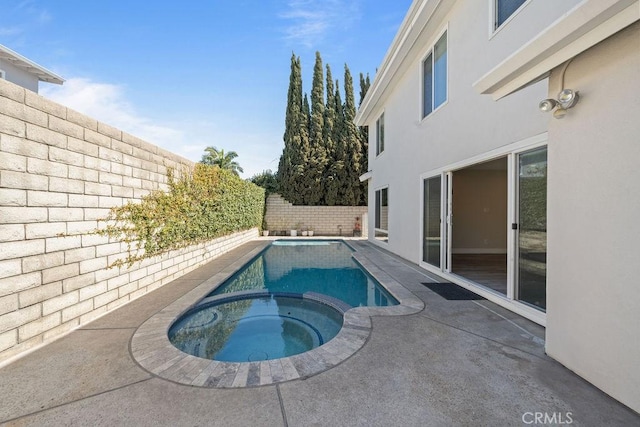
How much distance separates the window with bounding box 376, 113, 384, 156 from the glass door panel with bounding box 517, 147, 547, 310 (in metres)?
8.48

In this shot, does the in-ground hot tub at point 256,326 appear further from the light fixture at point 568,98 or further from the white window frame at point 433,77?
→ the white window frame at point 433,77

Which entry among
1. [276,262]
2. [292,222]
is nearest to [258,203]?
[292,222]

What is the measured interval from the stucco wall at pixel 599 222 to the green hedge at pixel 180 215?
626cm

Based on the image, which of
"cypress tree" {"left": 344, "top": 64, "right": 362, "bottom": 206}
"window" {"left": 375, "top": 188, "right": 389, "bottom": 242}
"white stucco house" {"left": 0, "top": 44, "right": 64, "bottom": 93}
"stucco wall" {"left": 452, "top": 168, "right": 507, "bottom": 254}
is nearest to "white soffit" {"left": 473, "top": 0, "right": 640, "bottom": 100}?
"window" {"left": 375, "top": 188, "right": 389, "bottom": 242}

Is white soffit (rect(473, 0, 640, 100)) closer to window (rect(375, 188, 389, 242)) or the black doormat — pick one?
the black doormat

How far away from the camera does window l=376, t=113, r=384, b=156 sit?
41.5 feet

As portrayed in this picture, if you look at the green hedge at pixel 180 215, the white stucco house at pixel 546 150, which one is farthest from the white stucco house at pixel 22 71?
the white stucco house at pixel 546 150

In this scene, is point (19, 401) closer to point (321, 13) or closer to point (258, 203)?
point (321, 13)

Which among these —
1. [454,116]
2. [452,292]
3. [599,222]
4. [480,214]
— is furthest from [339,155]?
[599,222]

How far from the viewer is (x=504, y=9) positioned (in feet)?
16.1

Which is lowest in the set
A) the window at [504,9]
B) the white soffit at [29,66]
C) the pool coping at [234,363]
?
the pool coping at [234,363]

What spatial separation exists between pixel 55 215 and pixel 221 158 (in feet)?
83.6

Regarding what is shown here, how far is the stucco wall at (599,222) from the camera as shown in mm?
2355

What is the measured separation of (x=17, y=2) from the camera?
26.9 ft
